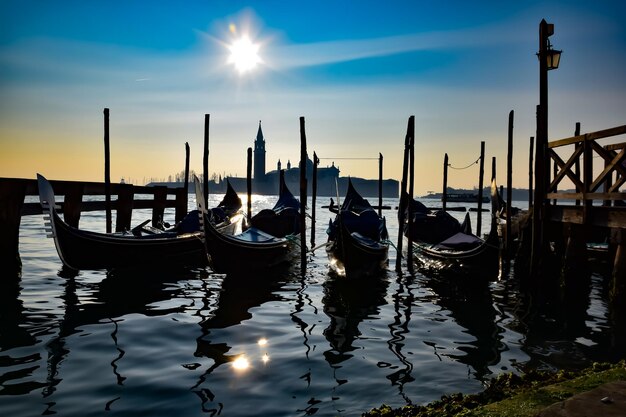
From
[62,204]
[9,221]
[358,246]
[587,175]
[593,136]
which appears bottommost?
[358,246]

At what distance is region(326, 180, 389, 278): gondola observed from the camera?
10570 mm

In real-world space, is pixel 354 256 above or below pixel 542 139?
below

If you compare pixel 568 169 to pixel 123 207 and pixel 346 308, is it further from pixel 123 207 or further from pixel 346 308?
pixel 123 207

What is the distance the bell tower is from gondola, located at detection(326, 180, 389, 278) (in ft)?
499

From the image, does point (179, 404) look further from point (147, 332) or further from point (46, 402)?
point (147, 332)

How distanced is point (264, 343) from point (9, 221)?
6.06m

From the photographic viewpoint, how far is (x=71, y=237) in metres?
9.52

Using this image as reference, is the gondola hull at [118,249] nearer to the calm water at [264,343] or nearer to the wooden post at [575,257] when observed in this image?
the calm water at [264,343]

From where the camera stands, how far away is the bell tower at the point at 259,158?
165500mm

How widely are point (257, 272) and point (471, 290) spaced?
4801mm

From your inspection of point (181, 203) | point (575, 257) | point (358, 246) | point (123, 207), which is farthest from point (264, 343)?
point (181, 203)

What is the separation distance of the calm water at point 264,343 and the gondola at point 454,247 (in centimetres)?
65

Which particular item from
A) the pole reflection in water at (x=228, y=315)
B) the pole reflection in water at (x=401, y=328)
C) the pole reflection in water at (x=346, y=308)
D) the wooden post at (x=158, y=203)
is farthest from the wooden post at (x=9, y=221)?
the pole reflection in water at (x=401, y=328)

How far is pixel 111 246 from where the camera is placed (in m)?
10.1
